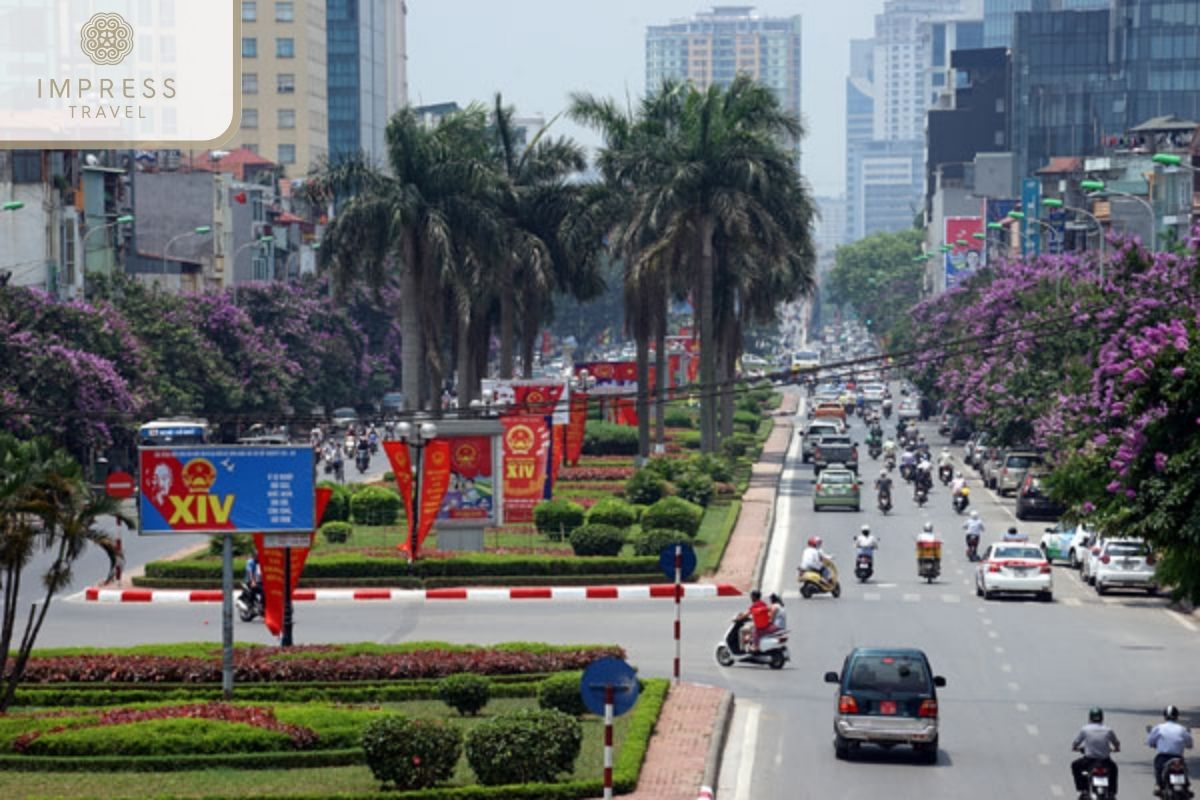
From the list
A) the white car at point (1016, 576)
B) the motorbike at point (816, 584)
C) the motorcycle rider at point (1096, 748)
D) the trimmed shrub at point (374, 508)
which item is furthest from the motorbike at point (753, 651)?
the trimmed shrub at point (374, 508)

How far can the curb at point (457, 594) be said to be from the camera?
1887 inches

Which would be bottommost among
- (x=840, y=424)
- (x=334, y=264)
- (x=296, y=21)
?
(x=840, y=424)

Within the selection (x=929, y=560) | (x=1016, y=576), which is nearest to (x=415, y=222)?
Answer: (x=929, y=560)

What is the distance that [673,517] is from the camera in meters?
55.8

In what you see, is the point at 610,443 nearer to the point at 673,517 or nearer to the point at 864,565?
the point at 673,517

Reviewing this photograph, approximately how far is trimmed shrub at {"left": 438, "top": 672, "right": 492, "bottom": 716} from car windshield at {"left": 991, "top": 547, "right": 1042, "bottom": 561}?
20.4 metres

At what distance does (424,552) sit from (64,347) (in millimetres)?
24963

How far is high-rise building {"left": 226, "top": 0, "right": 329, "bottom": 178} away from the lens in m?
188

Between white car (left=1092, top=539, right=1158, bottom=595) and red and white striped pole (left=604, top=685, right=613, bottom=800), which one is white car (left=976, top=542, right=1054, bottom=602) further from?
red and white striped pole (left=604, top=685, right=613, bottom=800)

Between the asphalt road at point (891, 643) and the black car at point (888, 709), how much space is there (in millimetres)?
348

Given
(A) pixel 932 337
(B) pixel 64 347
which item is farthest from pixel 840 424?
(B) pixel 64 347

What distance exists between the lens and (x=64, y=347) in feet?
237

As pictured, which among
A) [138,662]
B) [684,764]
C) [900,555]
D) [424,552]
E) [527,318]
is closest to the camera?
[684,764]

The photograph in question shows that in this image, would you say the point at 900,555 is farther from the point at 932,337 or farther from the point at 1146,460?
the point at 932,337
